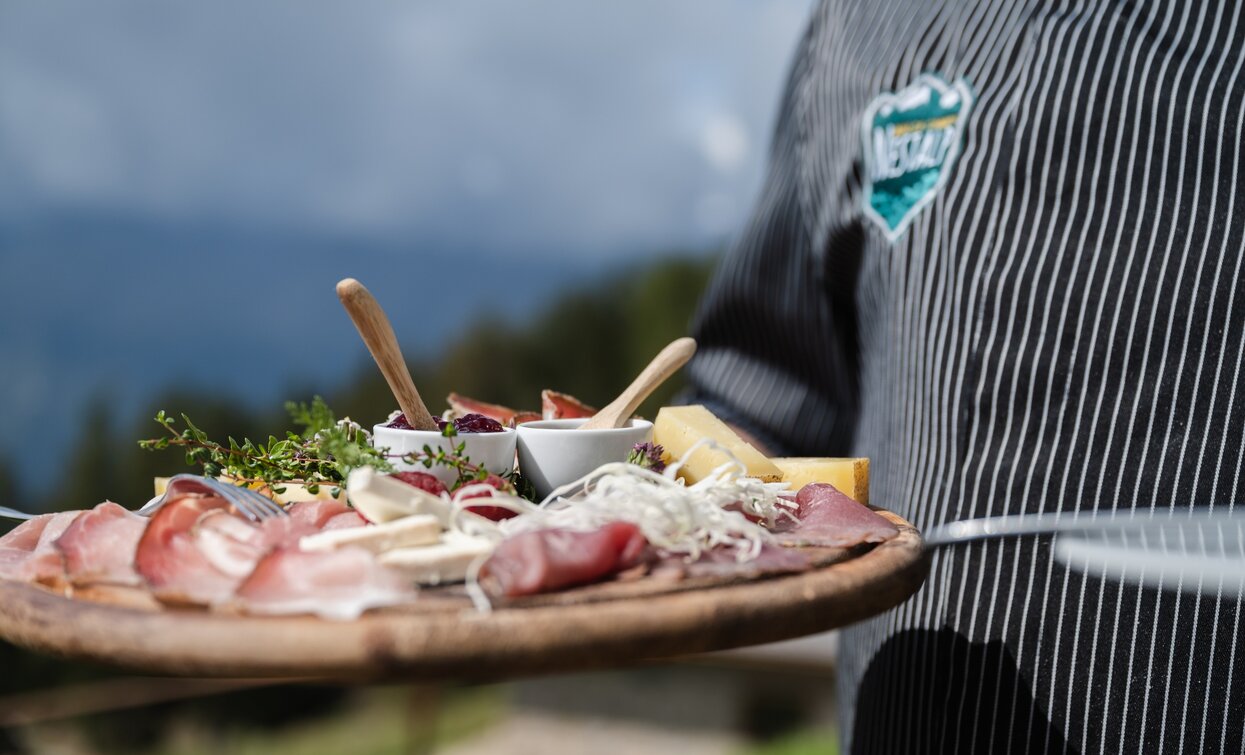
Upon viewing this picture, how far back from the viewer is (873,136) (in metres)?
1.84

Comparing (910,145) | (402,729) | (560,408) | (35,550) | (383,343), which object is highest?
(910,145)

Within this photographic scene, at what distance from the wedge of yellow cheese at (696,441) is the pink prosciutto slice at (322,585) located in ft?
1.55

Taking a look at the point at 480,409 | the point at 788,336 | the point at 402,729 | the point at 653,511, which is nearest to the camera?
the point at 653,511

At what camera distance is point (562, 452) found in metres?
1.15

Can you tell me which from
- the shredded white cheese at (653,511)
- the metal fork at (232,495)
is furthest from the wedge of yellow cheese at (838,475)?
the metal fork at (232,495)

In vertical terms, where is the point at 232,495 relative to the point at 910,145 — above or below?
below

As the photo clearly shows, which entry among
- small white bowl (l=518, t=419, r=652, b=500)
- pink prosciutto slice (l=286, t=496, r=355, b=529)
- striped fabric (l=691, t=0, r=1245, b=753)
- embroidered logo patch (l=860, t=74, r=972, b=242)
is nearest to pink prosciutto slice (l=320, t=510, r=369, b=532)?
pink prosciutto slice (l=286, t=496, r=355, b=529)

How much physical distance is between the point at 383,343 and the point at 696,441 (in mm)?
421

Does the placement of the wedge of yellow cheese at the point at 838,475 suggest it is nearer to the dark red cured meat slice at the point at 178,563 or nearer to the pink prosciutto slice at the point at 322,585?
the pink prosciutto slice at the point at 322,585

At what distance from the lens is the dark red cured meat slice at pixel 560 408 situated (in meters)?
1.40

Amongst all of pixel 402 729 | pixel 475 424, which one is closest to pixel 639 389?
pixel 475 424

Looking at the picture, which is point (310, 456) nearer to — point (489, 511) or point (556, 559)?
point (489, 511)

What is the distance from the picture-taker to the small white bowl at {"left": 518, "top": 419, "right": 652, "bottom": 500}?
1.15 metres

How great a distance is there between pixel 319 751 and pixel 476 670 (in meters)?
5.36
